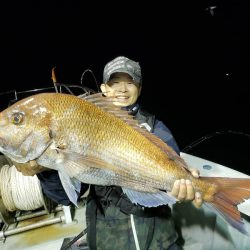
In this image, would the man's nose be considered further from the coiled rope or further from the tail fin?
the coiled rope

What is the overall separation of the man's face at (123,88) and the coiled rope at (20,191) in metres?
2.06

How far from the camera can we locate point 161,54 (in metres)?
58.6

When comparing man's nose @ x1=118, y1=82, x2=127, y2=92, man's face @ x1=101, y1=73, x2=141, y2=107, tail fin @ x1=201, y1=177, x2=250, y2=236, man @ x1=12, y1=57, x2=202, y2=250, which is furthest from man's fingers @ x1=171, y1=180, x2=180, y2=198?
man's nose @ x1=118, y1=82, x2=127, y2=92

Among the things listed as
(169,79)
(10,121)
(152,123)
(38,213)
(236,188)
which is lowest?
(169,79)

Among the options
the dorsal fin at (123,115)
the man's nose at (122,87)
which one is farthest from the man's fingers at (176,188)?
the man's nose at (122,87)

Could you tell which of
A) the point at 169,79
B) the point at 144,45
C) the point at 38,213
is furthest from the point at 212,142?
the point at 144,45

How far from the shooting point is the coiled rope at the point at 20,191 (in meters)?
4.23

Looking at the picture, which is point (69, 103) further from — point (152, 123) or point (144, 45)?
point (144, 45)

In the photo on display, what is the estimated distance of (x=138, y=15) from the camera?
80250 millimetres

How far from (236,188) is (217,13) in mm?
78096

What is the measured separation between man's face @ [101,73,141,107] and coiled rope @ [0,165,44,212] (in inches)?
81.1

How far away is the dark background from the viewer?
1833 centimetres

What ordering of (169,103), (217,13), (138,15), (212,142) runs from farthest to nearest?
(138,15)
(217,13)
(169,103)
(212,142)

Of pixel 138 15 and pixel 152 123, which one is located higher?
pixel 138 15
